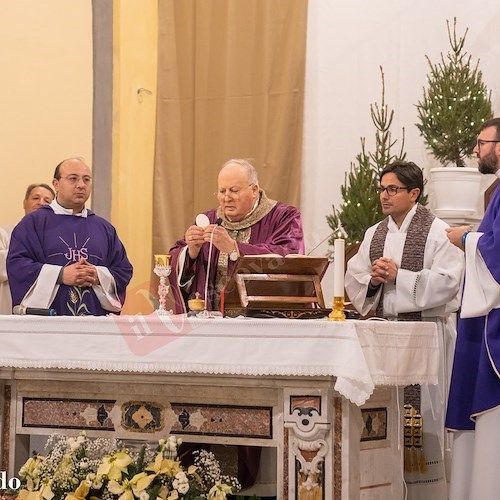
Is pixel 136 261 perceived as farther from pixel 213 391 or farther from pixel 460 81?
pixel 213 391

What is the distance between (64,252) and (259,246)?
1.23m

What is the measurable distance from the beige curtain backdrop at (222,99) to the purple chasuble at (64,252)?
8.76ft

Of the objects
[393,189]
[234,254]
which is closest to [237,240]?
[234,254]

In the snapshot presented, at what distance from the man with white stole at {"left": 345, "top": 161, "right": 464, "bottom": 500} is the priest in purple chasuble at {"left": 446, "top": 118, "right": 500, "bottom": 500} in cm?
60

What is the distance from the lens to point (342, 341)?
4.12 m

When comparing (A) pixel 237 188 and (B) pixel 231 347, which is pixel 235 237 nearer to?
(A) pixel 237 188

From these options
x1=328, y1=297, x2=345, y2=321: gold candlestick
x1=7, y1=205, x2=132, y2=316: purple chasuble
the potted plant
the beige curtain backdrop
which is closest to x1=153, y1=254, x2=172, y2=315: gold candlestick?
Answer: x1=328, y1=297, x2=345, y2=321: gold candlestick

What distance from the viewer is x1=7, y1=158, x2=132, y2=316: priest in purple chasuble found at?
225 inches

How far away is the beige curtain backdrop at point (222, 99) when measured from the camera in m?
8.71

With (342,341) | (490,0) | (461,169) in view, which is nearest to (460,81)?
(461,169)

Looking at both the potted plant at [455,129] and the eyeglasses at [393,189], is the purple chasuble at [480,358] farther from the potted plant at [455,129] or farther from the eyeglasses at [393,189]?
the potted plant at [455,129]

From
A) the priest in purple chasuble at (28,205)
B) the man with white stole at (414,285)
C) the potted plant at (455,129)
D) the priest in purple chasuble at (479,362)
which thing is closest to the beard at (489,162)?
the priest in purple chasuble at (479,362)

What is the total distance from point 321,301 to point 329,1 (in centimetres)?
467

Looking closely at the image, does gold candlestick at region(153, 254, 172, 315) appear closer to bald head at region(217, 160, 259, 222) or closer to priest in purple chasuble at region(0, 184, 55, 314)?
bald head at region(217, 160, 259, 222)
